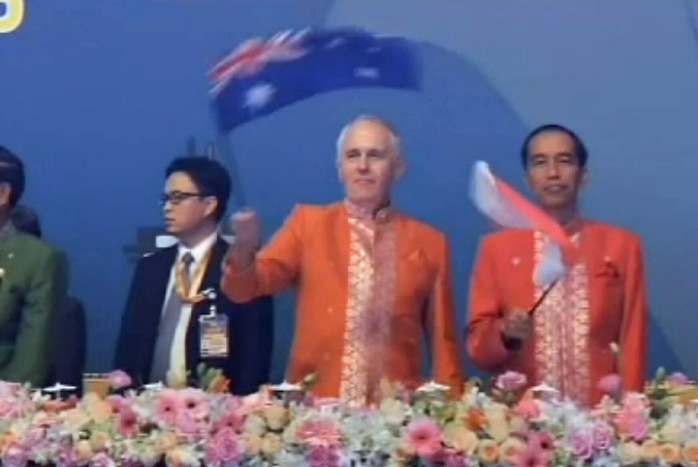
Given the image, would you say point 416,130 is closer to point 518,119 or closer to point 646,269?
point 518,119

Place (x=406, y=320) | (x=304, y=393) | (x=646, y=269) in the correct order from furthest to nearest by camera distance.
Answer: (x=646, y=269)
(x=406, y=320)
(x=304, y=393)

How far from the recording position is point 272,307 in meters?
4.09

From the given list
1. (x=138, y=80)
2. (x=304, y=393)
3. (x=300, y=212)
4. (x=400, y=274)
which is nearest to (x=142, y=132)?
(x=138, y=80)

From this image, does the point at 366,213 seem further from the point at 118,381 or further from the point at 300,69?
the point at 118,381

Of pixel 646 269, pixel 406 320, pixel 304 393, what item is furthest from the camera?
pixel 646 269

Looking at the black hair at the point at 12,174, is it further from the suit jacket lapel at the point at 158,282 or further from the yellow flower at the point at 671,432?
the yellow flower at the point at 671,432

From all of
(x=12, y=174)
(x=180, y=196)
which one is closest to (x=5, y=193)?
(x=12, y=174)

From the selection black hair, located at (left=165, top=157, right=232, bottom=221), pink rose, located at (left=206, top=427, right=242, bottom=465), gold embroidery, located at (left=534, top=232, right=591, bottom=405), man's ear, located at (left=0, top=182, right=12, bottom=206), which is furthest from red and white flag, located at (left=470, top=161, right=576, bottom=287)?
man's ear, located at (left=0, top=182, right=12, bottom=206)

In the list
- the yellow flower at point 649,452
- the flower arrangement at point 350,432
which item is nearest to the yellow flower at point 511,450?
the flower arrangement at point 350,432

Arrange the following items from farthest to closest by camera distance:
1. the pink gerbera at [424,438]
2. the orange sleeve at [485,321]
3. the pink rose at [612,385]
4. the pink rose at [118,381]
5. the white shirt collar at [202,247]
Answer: the white shirt collar at [202,247] < the orange sleeve at [485,321] < the pink rose at [612,385] < the pink rose at [118,381] < the pink gerbera at [424,438]

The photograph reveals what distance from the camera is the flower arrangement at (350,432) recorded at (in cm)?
309

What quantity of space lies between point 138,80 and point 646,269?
4.50 feet

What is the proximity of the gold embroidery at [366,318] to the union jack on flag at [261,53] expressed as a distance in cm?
63

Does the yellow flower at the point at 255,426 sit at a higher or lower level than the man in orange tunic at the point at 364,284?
lower
